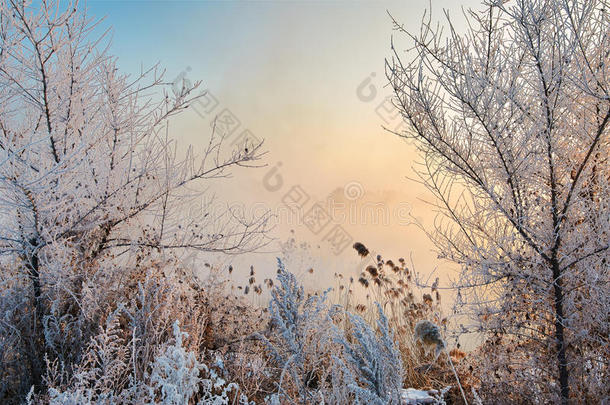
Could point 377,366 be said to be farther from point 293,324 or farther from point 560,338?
point 560,338

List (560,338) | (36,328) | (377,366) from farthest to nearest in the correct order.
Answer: (36,328), (560,338), (377,366)

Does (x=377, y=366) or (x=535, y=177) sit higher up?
(x=535, y=177)

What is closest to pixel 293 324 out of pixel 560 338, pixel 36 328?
pixel 560 338

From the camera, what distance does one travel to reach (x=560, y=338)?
3971 mm

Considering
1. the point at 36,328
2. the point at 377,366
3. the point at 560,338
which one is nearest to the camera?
the point at 377,366

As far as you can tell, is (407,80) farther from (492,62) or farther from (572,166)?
(572,166)

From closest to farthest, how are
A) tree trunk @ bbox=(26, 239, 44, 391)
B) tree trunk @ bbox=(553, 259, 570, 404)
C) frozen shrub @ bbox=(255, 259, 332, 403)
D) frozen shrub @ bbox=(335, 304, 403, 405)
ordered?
frozen shrub @ bbox=(335, 304, 403, 405), frozen shrub @ bbox=(255, 259, 332, 403), tree trunk @ bbox=(553, 259, 570, 404), tree trunk @ bbox=(26, 239, 44, 391)

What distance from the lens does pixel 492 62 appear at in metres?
3.95

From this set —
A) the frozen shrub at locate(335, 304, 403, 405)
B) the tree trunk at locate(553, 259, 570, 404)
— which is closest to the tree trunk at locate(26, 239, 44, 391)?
the frozen shrub at locate(335, 304, 403, 405)

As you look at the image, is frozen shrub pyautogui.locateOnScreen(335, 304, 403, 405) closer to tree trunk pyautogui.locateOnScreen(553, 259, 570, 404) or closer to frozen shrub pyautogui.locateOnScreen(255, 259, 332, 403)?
frozen shrub pyautogui.locateOnScreen(255, 259, 332, 403)

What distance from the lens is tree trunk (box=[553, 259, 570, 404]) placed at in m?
3.89

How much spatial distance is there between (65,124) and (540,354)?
4.93 m

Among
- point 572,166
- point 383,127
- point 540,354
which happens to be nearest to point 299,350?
point 383,127

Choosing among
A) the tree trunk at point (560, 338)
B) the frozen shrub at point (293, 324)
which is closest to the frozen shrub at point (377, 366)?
the frozen shrub at point (293, 324)
